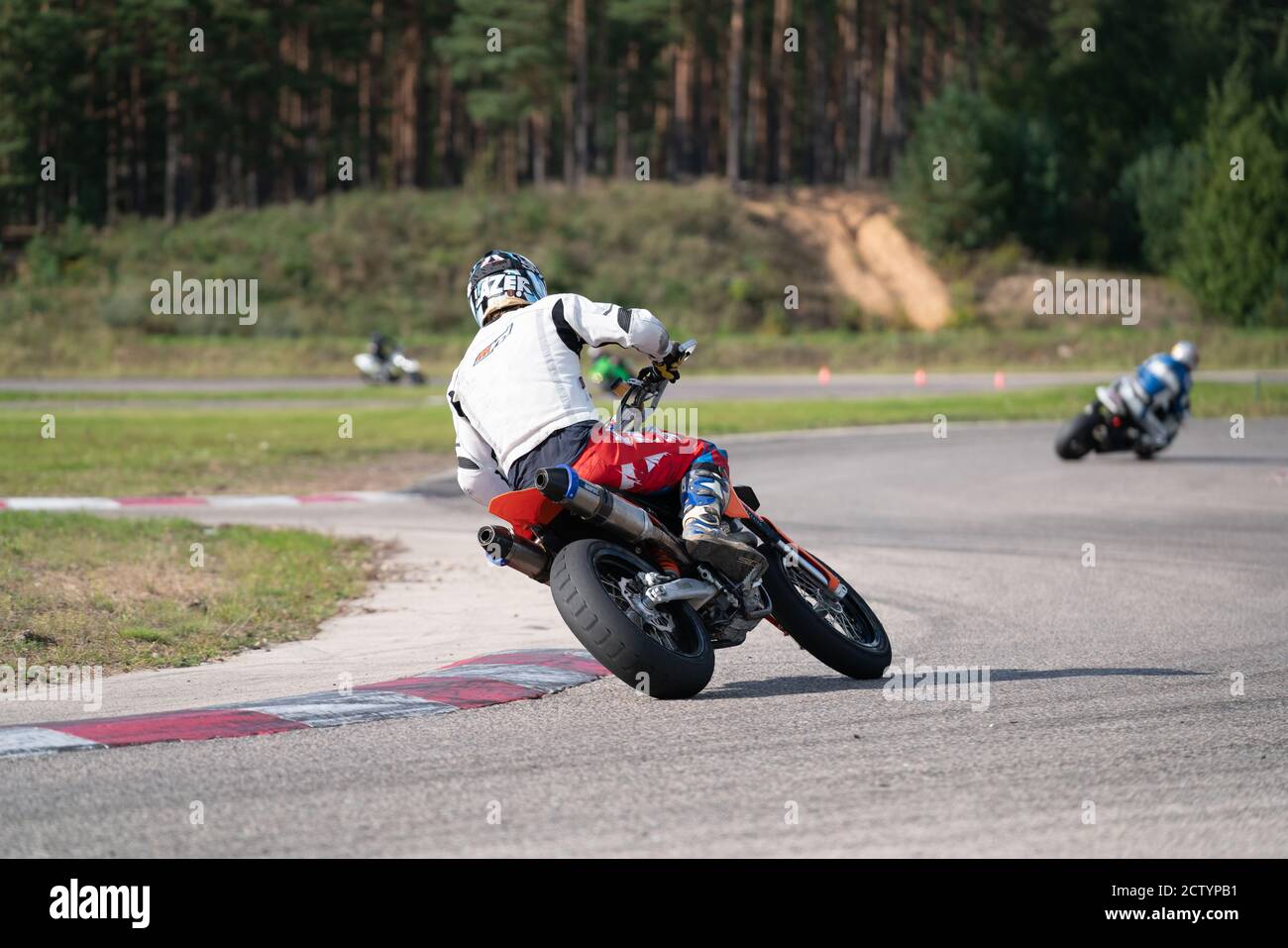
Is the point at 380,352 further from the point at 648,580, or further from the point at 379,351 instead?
the point at 648,580

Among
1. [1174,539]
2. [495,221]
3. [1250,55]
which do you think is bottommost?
[1174,539]

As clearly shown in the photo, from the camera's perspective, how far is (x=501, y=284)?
6844 millimetres

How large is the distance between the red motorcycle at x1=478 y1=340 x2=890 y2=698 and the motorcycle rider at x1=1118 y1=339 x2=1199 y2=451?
45.7 feet

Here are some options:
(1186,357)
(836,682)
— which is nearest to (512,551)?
(836,682)

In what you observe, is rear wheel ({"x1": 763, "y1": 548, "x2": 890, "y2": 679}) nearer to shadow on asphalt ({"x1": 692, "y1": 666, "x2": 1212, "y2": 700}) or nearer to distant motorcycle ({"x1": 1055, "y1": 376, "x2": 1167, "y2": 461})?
shadow on asphalt ({"x1": 692, "y1": 666, "x2": 1212, "y2": 700})

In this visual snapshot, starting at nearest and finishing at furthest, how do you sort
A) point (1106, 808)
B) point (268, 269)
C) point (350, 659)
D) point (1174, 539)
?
point (1106, 808) < point (350, 659) < point (1174, 539) < point (268, 269)

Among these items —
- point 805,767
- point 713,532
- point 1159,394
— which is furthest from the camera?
point 1159,394

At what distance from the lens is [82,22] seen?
63969 millimetres

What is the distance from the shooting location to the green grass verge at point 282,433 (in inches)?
720

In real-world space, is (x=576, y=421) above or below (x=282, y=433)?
above

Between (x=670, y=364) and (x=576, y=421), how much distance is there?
0.56 meters

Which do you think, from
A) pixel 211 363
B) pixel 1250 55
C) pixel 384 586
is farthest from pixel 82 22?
pixel 384 586
